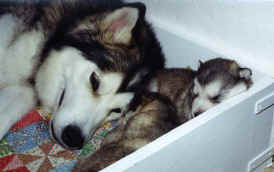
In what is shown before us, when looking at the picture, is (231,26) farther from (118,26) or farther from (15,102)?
(15,102)

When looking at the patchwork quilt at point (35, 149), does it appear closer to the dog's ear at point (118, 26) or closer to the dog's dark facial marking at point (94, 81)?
the dog's dark facial marking at point (94, 81)

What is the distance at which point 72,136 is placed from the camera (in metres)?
1.49

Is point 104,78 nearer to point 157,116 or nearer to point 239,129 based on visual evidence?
point 157,116

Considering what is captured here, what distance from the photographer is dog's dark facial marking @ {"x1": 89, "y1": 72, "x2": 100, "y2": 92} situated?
60.7 inches

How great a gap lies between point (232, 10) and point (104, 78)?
78 centimetres

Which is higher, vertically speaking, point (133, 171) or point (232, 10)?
point (232, 10)

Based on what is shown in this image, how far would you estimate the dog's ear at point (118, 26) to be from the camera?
160cm

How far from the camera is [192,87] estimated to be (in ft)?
5.95

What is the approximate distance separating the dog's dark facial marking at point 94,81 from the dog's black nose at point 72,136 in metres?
0.22

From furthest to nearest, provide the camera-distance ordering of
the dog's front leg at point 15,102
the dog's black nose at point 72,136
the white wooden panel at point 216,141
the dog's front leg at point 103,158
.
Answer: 1. the dog's front leg at point 15,102
2. the dog's black nose at point 72,136
3. the dog's front leg at point 103,158
4. the white wooden panel at point 216,141

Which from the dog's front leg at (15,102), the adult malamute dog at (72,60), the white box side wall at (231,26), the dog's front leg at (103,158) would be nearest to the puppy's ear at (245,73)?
the white box side wall at (231,26)

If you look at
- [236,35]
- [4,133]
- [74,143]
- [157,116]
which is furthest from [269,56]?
[4,133]

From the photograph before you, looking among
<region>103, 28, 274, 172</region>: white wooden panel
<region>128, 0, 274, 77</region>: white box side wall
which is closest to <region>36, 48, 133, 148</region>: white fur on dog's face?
<region>103, 28, 274, 172</region>: white wooden panel

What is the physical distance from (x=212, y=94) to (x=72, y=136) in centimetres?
78
